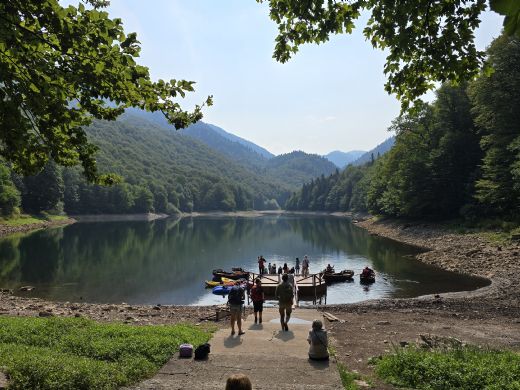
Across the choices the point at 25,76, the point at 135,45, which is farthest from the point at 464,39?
the point at 25,76

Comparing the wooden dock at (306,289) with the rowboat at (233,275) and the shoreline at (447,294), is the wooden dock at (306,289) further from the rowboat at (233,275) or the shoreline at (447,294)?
the rowboat at (233,275)

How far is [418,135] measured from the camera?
3297 inches

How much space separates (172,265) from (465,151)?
53654 millimetres

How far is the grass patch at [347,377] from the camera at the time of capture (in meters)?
Answer: 11.3

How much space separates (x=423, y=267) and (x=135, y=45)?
46.9 meters

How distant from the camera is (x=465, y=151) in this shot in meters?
73.8

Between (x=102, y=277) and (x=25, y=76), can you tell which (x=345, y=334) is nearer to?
(x=25, y=76)

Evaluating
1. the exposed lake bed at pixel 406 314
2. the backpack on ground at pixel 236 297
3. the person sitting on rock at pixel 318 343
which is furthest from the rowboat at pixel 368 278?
the person sitting on rock at pixel 318 343

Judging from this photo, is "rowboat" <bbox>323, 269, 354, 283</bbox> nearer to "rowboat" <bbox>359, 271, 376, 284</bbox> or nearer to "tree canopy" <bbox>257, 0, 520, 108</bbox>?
"rowboat" <bbox>359, 271, 376, 284</bbox>

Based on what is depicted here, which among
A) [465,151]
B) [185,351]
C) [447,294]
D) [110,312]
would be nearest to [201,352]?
[185,351]

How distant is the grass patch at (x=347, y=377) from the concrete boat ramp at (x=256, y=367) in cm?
22

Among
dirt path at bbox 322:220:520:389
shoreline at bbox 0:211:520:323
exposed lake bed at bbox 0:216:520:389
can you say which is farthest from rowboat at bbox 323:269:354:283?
exposed lake bed at bbox 0:216:520:389

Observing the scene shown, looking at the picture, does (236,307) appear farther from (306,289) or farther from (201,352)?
(306,289)

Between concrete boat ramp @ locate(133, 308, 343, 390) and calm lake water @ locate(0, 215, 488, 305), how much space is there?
22.2 meters
